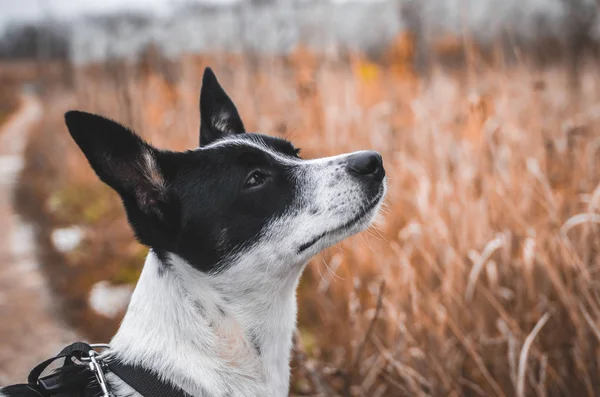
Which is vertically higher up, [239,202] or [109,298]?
[239,202]

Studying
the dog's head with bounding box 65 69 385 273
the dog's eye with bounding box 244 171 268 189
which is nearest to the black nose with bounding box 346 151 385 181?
the dog's head with bounding box 65 69 385 273

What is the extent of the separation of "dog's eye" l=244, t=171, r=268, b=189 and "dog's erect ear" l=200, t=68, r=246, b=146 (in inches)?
15.3

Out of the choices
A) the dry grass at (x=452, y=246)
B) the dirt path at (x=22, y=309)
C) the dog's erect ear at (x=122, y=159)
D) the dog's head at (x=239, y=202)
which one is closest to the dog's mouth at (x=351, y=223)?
the dog's head at (x=239, y=202)

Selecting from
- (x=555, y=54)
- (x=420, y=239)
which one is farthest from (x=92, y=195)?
(x=555, y=54)

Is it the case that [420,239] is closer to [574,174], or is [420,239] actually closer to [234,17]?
[574,174]

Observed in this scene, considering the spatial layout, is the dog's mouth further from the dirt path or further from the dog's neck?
the dirt path

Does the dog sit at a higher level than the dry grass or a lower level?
higher

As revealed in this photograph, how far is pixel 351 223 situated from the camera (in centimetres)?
178

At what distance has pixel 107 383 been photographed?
5.32 feet

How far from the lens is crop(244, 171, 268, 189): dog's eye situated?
180 cm

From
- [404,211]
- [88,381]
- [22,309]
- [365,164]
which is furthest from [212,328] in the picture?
[22,309]

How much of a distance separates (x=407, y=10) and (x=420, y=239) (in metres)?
3.06

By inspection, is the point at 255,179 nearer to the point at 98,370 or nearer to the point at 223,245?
the point at 223,245

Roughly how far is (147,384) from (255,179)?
2.31 feet
